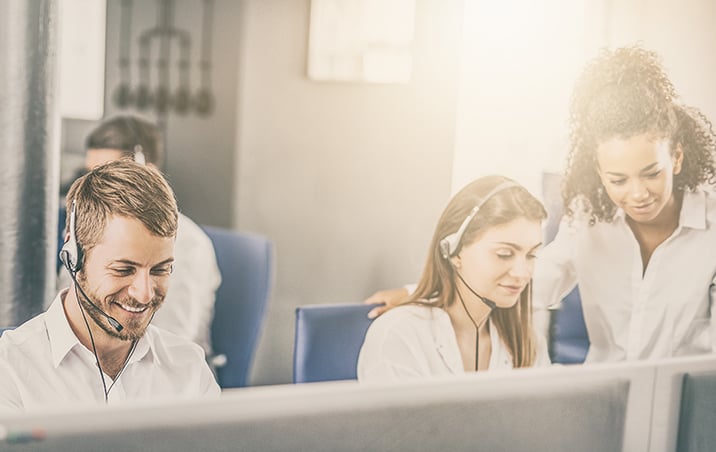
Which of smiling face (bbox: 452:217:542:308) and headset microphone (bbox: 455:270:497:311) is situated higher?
smiling face (bbox: 452:217:542:308)

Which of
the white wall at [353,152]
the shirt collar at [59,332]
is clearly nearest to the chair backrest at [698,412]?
the white wall at [353,152]

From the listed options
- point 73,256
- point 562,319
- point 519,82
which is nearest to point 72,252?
point 73,256

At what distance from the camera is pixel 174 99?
1.72 m

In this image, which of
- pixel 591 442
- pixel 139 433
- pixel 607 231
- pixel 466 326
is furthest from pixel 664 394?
pixel 139 433

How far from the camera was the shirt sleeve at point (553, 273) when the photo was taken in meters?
1.60

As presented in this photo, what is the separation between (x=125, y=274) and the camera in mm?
1151

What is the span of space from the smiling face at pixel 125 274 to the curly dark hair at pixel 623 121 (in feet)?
2.78

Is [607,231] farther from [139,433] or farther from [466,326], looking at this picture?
[139,433]

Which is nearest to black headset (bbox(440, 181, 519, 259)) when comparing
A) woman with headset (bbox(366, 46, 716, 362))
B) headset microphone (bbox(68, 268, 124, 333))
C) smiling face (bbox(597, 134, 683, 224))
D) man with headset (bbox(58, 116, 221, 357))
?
woman with headset (bbox(366, 46, 716, 362))

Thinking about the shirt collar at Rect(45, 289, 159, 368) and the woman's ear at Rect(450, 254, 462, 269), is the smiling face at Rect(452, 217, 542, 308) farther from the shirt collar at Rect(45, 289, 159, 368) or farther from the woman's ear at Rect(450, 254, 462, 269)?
the shirt collar at Rect(45, 289, 159, 368)

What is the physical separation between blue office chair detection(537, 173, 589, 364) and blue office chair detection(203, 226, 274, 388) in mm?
575

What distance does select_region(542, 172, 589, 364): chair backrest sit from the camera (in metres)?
1.60

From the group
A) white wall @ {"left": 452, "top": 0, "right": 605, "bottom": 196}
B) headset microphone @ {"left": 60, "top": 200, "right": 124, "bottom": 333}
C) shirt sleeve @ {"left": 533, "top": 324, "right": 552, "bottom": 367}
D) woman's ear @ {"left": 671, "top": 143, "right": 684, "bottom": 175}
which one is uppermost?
white wall @ {"left": 452, "top": 0, "right": 605, "bottom": 196}

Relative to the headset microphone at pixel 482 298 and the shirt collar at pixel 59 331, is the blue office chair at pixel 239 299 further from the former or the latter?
the shirt collar at pixel 59 331
